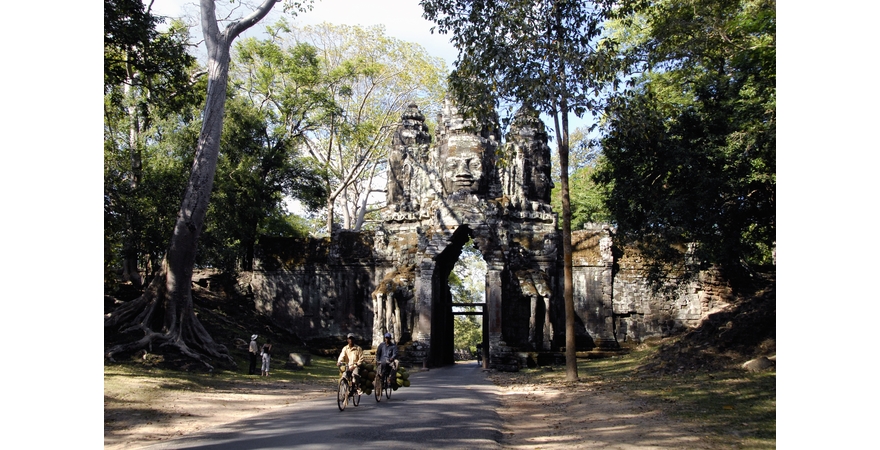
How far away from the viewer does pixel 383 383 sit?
11.6 meters

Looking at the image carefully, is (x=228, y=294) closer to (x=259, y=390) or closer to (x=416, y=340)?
(x=416, y=340)

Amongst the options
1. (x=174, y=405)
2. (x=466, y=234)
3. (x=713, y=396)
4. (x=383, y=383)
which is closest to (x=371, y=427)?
(x=383, y=383)

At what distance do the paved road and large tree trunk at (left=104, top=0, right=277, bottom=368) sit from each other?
4.81 metres

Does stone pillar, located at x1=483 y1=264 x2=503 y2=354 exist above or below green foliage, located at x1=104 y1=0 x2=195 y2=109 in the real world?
below

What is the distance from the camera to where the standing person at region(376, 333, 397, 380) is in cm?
1145

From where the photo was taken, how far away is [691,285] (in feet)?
70.5

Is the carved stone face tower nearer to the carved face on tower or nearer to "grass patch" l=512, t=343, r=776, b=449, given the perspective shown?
the carved face on tower

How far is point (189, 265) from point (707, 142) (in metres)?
11.5

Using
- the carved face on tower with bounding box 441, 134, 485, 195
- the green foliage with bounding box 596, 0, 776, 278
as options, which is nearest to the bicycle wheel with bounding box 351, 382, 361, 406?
the green foliage with bounding box 596, 0, 776, 278

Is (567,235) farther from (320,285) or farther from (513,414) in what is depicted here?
(320,285)

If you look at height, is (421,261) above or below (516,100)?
below

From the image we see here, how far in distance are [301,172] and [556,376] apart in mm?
14185

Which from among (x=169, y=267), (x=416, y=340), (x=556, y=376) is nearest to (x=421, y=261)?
(x=416, y=340)

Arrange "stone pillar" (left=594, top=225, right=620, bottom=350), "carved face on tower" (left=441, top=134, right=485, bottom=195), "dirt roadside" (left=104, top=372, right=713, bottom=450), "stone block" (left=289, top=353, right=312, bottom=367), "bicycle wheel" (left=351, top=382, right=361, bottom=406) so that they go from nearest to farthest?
"dirt roadside" (left=104, top=372, right=713, bottom=450) < "bicycle wheel" (left=351, top=382, right=361, bottom=406) < "stone block" (left=289, top=353, right=312, bottom=367) < "carved face on tower" (left=441, top=134, right=485, bottom=195) < "stone pillar" (left=594, top=225, right=620, bottom=350)
